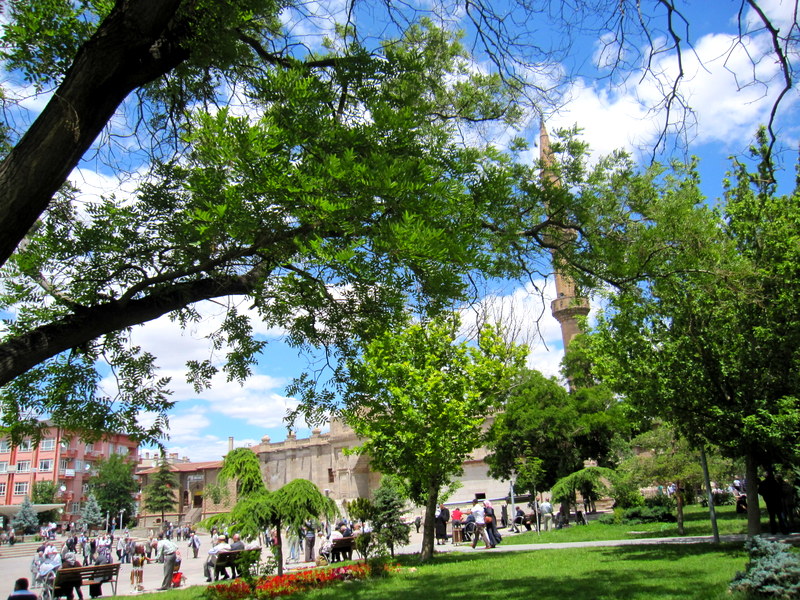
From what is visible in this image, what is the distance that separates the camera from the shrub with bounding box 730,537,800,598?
8023 mm

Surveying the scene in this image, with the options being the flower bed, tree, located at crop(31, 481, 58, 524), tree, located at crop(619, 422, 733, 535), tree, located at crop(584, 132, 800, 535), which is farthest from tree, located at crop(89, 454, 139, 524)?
tree, located at crop(584, 132, 800, 535)

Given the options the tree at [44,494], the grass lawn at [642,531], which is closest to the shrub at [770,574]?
the grass lawn at [642,531]

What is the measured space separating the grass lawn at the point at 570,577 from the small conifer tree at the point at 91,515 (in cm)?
6185

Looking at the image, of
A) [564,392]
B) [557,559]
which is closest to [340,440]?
[564,392]

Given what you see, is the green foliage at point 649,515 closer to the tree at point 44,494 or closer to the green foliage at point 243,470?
the green foliage at point 243,470

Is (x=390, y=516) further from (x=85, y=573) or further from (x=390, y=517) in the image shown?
(x=85, y=573)

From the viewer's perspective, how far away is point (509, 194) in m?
6.46

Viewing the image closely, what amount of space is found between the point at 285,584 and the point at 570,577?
615 centimetres

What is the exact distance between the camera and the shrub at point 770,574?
8023 mm

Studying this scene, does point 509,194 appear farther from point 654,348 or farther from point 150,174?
point 654,348

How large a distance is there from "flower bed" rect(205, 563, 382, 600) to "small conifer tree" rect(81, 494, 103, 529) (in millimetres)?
63801

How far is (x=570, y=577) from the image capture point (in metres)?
11.9

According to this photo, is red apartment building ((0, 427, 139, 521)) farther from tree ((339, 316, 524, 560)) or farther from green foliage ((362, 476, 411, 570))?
tree ((339, 316, 524, 560))

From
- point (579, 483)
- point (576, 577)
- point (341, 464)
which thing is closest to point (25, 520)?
point (341, 464)
